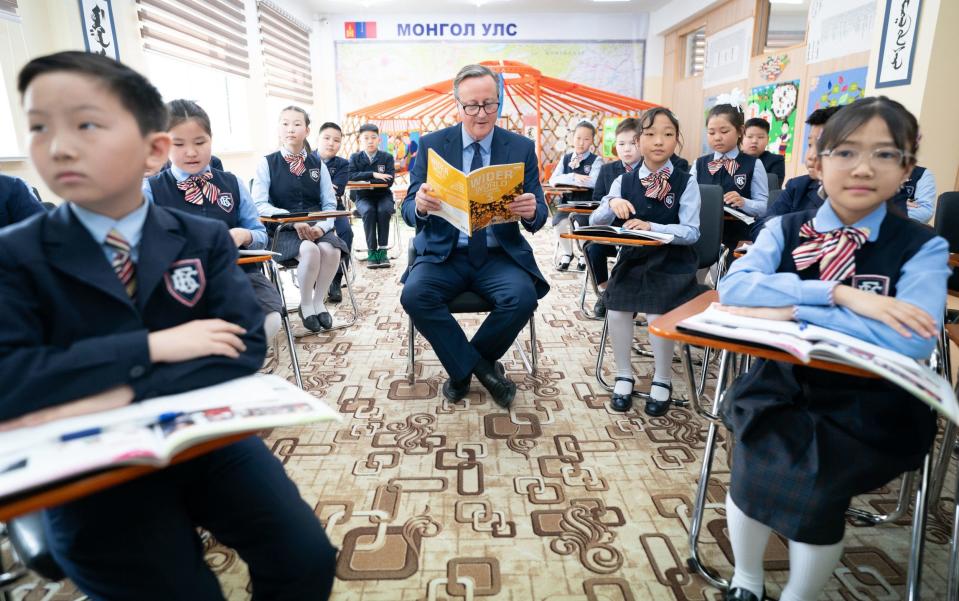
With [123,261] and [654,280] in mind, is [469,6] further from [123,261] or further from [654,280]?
[123,261]

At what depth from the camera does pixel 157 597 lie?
757 millimetres

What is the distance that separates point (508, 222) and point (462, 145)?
0.36 m

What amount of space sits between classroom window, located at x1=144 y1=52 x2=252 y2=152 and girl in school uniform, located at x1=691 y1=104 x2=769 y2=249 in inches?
168

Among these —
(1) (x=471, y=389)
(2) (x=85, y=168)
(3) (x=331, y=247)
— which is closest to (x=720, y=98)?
(3) (x=331, y=247)

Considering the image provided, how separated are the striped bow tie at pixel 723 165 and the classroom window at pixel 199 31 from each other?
4.18 meters

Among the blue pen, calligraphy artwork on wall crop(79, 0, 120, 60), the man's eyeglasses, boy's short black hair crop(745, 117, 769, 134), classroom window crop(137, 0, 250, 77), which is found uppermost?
classroom window crop(137, 0, 250, 77)

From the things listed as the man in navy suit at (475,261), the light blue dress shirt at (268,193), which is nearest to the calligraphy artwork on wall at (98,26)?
the light blue dress shirt at (268,193)

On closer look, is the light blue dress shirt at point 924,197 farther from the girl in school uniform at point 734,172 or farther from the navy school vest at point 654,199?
the navy school vest at point 654,199

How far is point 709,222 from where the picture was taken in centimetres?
227

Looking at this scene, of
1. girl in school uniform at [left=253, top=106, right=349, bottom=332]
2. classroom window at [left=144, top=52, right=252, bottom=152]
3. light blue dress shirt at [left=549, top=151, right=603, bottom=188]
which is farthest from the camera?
classroom window at [left=144, top=52, right=252, bottom=152]

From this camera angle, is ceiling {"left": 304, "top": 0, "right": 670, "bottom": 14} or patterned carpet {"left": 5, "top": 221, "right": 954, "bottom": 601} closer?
patterned carpet {"left": 5, "top": 221, "right": 954, "bottom": 601}

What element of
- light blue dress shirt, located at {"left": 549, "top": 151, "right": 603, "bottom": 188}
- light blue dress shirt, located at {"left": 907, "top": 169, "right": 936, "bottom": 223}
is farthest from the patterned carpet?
light blue dress shirt, located at {"left": 549, "top": 151, "right": 603, "bottom": 188}

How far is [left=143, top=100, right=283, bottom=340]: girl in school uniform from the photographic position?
76.6 inches

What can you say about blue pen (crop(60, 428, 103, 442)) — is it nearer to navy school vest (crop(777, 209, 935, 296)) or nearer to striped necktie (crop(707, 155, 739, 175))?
navy school vest (crop(777, 209, 935, 296))
